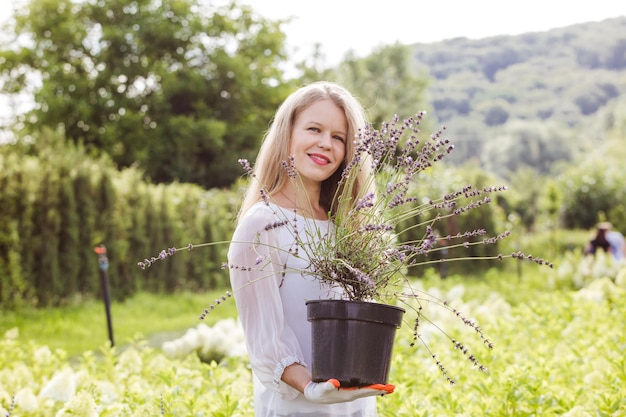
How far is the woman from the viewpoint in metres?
1.72

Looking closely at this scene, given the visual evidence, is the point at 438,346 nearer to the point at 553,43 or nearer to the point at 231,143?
the point at 231,143

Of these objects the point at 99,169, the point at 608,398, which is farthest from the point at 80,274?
the point at 608,398

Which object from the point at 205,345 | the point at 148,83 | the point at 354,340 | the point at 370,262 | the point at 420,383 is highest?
the point at 148,83

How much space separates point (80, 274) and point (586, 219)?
15645 mm

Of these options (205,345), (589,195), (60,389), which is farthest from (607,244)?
(589,195)

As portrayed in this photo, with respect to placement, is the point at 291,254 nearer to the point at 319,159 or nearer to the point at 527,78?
the point at 319,159

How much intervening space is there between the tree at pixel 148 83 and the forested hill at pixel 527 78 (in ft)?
160

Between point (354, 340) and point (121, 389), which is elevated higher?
point (354, 340)

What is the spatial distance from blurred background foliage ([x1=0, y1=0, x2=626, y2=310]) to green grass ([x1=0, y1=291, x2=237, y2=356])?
41 cm

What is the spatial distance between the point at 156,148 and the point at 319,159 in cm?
1917

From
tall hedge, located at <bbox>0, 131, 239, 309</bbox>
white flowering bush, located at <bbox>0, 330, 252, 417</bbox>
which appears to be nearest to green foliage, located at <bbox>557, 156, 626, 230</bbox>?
tall hedge, located at <bbox>0, 131, 239, 309</bbox>

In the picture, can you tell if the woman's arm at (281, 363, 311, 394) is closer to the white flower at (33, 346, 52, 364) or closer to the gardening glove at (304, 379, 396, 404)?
the gardening glove at (304, 379, 396, 404)

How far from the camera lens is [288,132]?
208cm

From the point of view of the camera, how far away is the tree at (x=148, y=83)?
20.8 m
